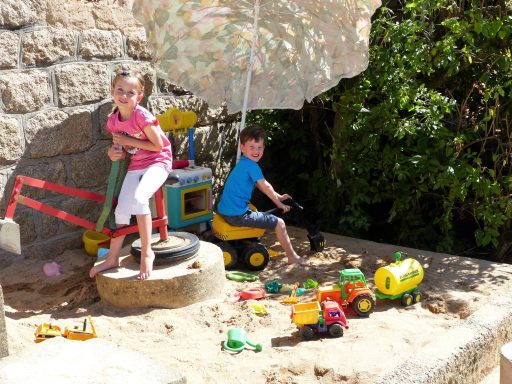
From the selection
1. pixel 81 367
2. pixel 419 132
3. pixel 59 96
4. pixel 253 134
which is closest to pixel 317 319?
pixel 81 367

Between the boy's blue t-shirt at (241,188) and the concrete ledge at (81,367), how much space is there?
2153 mm

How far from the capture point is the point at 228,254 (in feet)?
16.7

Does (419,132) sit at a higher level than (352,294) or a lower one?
higher

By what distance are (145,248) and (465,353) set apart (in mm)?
1962

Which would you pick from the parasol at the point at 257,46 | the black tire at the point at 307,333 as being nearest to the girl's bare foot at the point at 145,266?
the black tire at the point at 307,333

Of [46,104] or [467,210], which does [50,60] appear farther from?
[467,210]

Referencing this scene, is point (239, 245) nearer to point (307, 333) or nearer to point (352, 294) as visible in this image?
point (352, 294)

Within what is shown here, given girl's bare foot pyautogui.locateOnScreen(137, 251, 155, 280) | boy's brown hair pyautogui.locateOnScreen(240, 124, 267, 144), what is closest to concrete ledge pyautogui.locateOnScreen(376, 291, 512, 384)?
girl's bare foot pyautogui.locateOnScreen(137, 251, 155, 280)

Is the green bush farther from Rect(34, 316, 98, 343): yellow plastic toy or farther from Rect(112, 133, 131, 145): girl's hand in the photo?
Rect(34, 316, 98, 343): yellow plastic toy

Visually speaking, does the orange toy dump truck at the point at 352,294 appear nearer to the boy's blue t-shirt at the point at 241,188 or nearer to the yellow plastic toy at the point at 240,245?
the yellow plastic toy at the point at 240,245

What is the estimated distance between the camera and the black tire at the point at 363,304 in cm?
412

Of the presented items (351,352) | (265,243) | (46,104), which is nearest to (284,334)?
(351,352)

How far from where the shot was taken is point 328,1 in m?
5.18

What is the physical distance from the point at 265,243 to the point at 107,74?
1.89 meters
